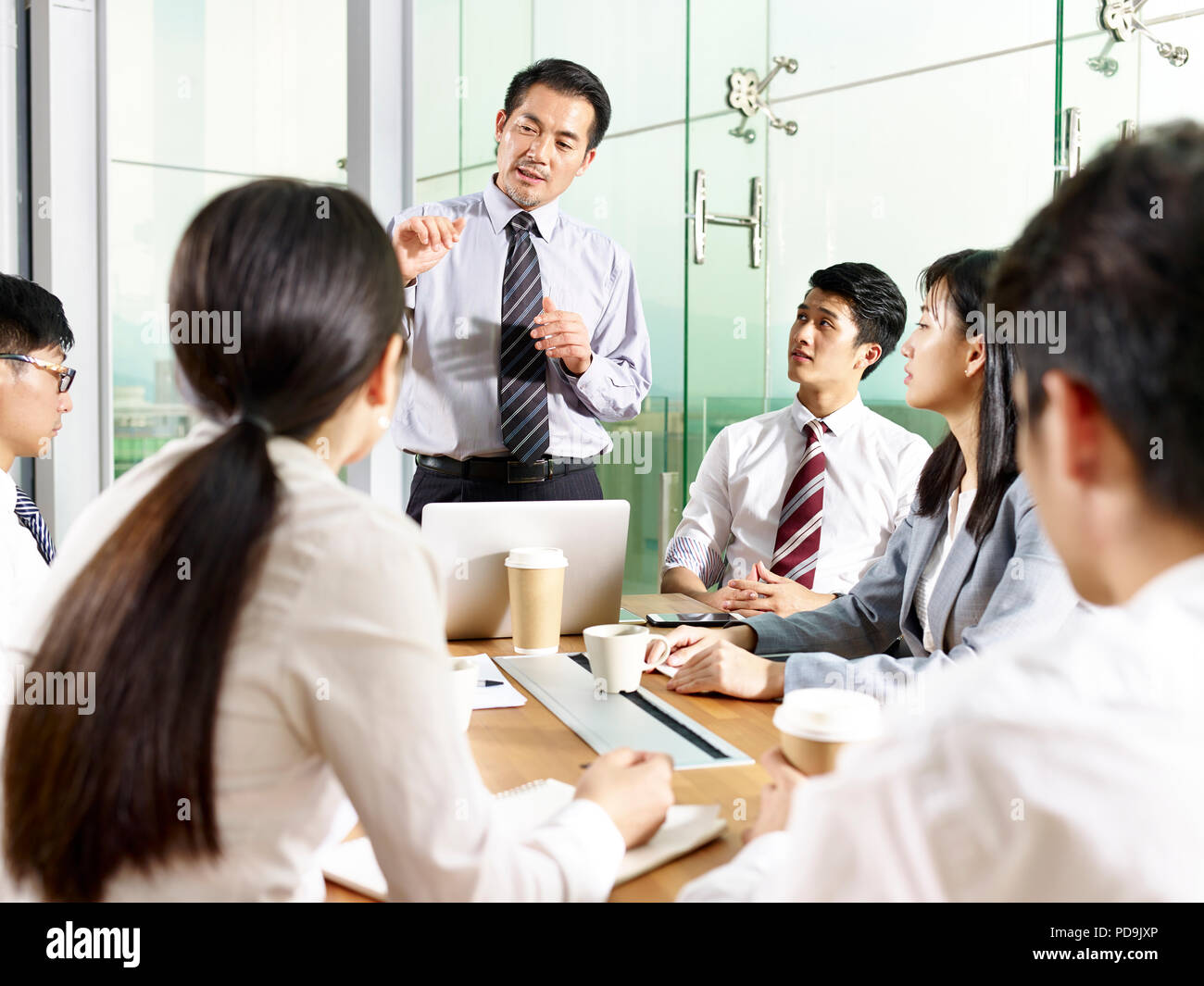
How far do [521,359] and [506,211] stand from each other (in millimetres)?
437

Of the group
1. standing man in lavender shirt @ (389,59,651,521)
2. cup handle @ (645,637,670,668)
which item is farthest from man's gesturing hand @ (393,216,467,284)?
cup handle @ (645,637,670,668)

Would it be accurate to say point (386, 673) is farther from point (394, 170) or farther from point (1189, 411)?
point (394, 170)

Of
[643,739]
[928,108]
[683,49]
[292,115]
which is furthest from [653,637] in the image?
[292,115]

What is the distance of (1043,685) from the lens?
544mm

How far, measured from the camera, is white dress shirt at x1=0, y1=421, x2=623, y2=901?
2.38 feet

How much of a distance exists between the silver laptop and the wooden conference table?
0.84 feet

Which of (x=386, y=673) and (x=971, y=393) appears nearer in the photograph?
(x=386, y=673)

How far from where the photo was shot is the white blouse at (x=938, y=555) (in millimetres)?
1648

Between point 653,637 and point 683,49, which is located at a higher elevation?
point 683,49

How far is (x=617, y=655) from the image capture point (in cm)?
140

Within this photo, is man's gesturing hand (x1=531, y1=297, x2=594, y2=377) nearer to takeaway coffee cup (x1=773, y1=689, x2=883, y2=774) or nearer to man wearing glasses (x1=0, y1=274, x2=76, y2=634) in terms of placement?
man wearing glasses (x1=0, y1=274, x2=76, y2=634)

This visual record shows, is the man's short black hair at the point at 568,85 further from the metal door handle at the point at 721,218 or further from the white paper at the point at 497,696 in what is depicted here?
the white paper at the point at 497,696

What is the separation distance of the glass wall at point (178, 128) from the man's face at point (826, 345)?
204 cm
